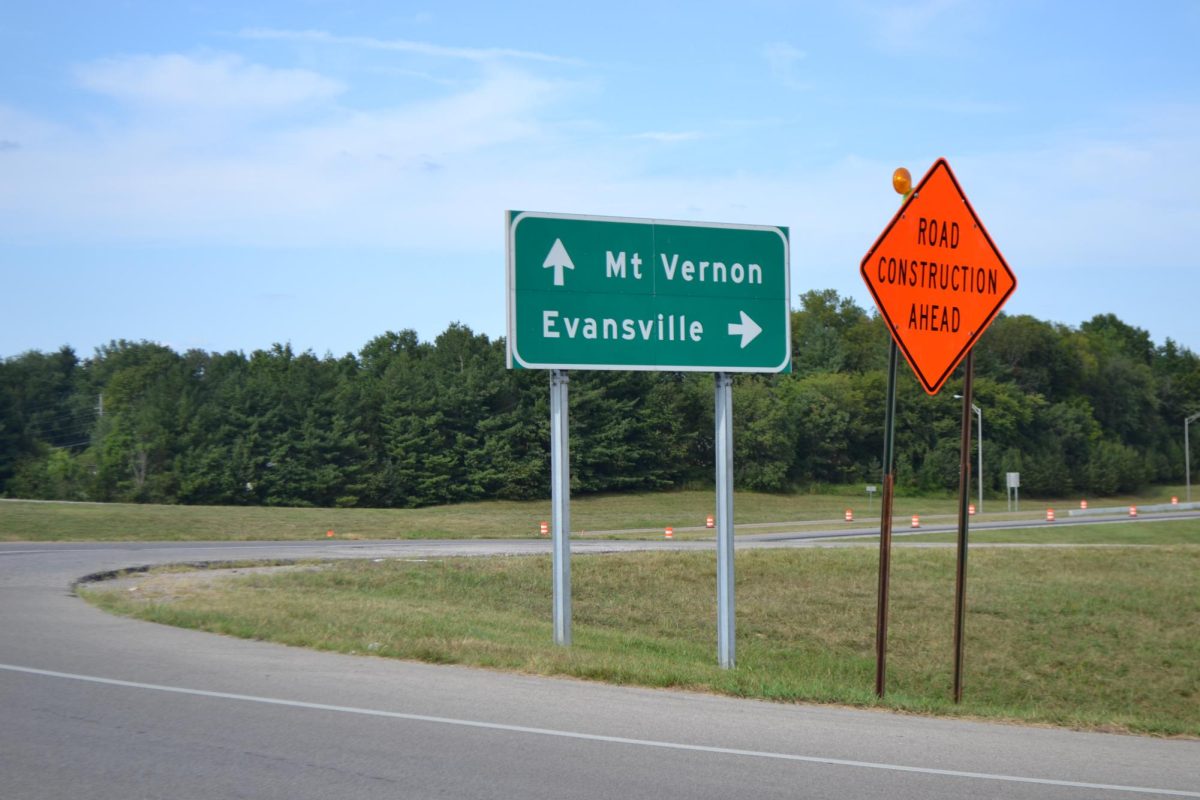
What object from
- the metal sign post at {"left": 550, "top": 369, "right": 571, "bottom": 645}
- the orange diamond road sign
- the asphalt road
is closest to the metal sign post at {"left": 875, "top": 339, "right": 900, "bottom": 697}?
the orange diamond road sign

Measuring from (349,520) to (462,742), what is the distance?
41.0m

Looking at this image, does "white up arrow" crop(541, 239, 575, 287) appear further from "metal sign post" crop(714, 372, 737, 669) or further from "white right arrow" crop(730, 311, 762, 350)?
"metal sign post" crop(714, 372, 737, 669)

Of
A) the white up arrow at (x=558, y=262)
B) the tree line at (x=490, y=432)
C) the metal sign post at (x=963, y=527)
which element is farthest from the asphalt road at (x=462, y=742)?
the tree line at (x=490, y=432)

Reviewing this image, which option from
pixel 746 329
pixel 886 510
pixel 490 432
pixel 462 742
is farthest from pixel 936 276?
pixel 490 432

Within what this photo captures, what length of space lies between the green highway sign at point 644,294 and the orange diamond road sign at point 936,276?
7.12 ft

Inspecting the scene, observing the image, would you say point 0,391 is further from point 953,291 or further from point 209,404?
point 953,291

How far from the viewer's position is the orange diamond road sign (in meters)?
11.4

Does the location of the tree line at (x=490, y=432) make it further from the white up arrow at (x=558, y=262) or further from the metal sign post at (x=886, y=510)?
the metal sign post at (x=886, y=510)

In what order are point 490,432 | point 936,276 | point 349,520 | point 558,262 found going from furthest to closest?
point 490,432, point 349,520, point 558,262, point 936,276

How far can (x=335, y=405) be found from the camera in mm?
81250

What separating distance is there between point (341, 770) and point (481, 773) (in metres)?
0.85

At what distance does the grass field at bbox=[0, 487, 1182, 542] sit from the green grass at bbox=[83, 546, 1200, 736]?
1498cm

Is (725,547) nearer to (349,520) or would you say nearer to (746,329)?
(746,329)

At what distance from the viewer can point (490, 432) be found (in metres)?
80.2
